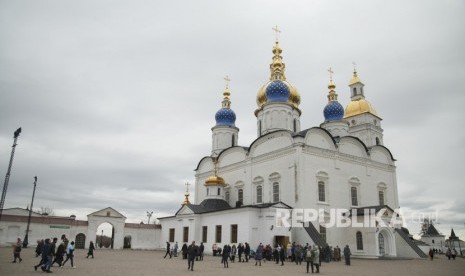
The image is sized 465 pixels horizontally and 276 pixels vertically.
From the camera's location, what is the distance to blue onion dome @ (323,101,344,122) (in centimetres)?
3547

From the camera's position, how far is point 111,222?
35844 mm

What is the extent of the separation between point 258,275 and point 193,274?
7.48 ft

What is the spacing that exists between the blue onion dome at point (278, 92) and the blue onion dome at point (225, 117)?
7.37 meters

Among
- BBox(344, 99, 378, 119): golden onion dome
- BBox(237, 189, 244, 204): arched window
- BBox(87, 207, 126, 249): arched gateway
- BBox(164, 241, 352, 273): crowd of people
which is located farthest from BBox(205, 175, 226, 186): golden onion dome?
BBox(344, 99, 378, 119): golden onion dome

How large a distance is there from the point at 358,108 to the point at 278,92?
1143 centimetres

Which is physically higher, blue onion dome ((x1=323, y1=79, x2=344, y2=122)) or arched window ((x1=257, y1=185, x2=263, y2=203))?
blue onion dome ((x1=323, y1=79, x2=344, y2=122))

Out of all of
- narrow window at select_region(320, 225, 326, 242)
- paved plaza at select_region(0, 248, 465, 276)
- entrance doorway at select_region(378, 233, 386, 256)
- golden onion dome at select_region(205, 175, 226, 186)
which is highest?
golden onion dome at select_region(205, 175, 226, 186)

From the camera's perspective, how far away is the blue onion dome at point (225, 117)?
3931cm

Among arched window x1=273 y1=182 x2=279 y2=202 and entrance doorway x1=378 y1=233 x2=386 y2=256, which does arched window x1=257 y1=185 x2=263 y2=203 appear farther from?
entrance doorway x1=378 y1=233 x2=386 y2=256

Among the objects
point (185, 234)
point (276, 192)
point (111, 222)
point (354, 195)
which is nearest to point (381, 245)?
point (354, 195)

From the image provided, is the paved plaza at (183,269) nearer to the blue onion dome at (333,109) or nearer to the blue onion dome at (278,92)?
the blue onion dome at (278,92)

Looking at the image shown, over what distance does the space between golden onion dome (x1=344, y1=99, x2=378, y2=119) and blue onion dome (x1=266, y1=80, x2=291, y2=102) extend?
1035 centimetres

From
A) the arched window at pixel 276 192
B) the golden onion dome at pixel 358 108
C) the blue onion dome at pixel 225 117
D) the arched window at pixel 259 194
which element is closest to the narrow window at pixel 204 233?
the arched window at pixel 259 194

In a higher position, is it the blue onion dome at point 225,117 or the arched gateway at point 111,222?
the blue onion dome at point 225,117
